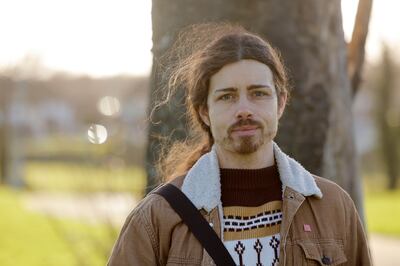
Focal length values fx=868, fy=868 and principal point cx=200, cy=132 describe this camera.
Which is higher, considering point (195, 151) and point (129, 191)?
point (195, 151)

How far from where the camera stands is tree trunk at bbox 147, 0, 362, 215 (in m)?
Answer: 4.88

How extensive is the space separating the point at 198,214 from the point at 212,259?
185 millimetres

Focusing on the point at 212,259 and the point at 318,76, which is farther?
the point at 318,76

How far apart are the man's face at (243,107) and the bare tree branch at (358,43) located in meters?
2.62

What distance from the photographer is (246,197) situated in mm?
3340

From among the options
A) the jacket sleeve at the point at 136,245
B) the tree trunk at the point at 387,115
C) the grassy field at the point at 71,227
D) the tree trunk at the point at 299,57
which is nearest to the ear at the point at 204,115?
the jacket sleeve at the point at 136,245

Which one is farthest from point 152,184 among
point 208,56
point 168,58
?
point 208,56

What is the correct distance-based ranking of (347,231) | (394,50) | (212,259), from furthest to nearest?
(394,50) < (347,231) < (212,259)

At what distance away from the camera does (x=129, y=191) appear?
9891mm

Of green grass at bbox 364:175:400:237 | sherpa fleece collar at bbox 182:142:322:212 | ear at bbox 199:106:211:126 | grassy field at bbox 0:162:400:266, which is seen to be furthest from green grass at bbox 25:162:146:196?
green grass at bbox 364:175:400:237

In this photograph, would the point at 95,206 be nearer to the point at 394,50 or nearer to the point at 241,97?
the point at 241,97

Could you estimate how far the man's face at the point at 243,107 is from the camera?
3.27 meters

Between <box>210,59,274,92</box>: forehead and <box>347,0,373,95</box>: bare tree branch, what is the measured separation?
2600mm

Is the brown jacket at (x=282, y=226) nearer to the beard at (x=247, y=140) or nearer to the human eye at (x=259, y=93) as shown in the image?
the beard at (x=247, y=140)
